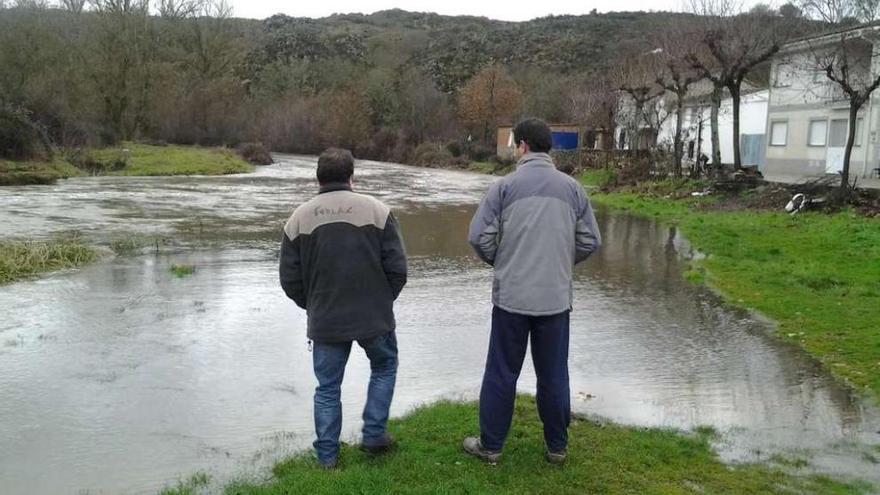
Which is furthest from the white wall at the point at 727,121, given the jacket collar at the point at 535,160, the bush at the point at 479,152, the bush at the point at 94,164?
the jacket collar at the point at 535,160

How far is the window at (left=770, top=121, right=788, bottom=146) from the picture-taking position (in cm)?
3083

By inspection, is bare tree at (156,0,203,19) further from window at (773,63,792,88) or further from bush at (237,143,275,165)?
window at (773,63,792,88)

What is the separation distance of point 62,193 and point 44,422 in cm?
2219

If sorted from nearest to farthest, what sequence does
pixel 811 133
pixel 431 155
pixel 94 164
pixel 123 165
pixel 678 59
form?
1. pixel 811 133
2. pixel 678 59
3. pixel 94 164
4. pixel 123 165
5. pixel 431 155

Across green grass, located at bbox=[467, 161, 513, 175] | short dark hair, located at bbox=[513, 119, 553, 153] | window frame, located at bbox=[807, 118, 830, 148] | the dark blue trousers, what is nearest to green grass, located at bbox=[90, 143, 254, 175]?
green grass, located at bbox=[467, 161, 513, 175]

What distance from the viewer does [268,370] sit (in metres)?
6.62

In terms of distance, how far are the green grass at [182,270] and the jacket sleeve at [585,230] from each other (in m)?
7.87

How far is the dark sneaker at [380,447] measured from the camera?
4.54 m

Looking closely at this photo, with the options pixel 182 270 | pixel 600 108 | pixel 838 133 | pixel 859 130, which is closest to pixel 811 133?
pixel 838 133

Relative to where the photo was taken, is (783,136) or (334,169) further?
(783,136)

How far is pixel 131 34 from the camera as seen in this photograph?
52500mm

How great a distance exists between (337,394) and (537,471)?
4.05ft

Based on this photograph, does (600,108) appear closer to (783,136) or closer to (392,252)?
(783,136)

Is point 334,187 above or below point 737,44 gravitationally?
below
